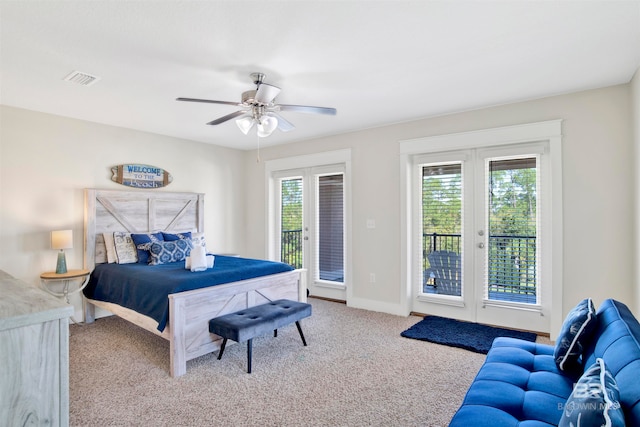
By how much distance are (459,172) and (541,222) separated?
3.29 feet

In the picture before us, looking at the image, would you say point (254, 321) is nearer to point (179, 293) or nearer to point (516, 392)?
point (179, 293)

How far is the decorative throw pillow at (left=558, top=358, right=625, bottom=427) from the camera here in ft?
3.30

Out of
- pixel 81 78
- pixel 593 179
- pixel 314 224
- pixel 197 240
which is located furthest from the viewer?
pixel 314 224

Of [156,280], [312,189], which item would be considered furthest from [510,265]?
[156,280]

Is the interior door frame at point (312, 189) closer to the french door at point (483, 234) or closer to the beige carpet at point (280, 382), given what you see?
the french door at point (483, 234)

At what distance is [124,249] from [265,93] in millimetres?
2770

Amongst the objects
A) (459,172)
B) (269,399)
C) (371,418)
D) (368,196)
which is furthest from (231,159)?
(371,418)

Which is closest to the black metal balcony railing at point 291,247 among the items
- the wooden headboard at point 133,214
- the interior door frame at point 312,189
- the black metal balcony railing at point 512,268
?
the interior door frame at point 312,189

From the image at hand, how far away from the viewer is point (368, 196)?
4.64 metres

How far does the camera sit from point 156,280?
3.11 meters

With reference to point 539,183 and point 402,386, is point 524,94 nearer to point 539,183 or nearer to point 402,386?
point 539,183

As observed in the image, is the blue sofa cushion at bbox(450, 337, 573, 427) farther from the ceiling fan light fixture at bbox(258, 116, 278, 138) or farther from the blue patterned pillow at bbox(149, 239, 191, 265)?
the blue patterned pillow at bbox(149, 239, 191, 265)

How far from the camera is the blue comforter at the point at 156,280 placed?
292 cm

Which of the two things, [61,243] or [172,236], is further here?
[172,236]
